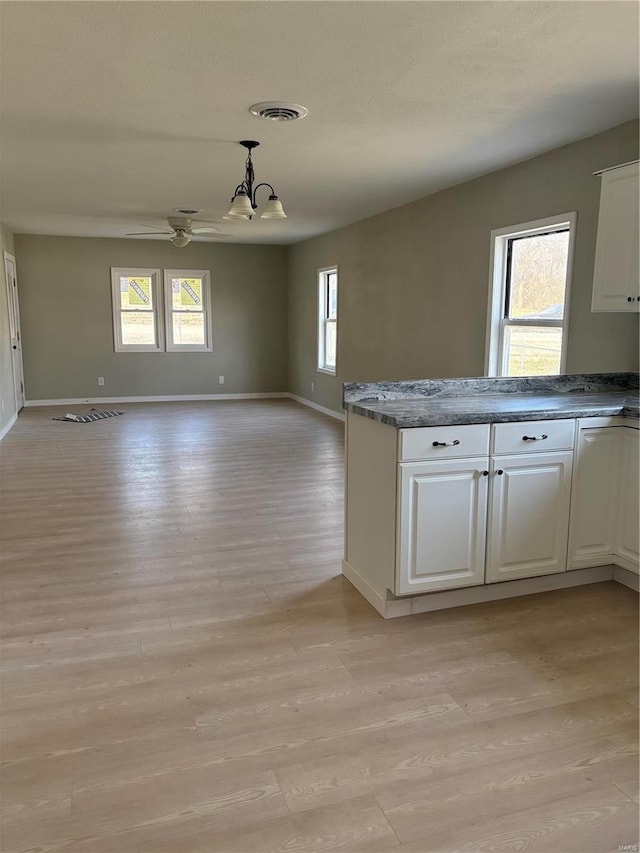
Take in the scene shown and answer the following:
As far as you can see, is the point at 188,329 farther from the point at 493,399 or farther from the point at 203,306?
the point at 493,399

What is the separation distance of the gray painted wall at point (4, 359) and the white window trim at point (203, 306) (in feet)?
7.58

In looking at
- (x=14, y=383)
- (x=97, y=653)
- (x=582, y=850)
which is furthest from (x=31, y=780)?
(x=14, y=383)

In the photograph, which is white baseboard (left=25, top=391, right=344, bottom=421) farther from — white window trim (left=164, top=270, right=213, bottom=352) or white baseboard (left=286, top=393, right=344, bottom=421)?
white window trim (left=164, top=270, right=213, bottom=352)

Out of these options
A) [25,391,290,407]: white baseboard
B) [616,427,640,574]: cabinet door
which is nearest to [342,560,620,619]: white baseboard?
[616,427,640,574]: cabinet door

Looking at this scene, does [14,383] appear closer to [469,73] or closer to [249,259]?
[249,259]

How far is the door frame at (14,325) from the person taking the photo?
26.0ft

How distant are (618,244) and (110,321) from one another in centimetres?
787

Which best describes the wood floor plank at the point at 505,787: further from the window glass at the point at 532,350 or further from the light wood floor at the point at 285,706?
the window glass at the point at 532,350

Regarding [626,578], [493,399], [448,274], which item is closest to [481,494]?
[493,399]

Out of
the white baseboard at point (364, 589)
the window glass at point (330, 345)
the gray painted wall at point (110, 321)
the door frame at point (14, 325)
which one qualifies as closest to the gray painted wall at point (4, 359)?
the door frame at point (14, 325)

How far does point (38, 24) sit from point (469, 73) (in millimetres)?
1823

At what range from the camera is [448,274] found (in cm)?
539

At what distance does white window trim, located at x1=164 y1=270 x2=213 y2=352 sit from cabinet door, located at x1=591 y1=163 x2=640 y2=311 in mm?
7320

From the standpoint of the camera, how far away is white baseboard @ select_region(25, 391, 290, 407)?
940 centimetres
